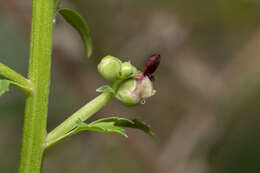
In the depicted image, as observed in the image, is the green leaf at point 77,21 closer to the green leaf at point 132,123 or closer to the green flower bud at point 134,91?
the green flower bud at point 134,91

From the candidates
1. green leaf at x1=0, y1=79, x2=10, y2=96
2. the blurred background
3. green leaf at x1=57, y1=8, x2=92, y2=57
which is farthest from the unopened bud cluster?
the blurred background

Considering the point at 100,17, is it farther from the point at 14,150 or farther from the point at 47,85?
the point at 47,85

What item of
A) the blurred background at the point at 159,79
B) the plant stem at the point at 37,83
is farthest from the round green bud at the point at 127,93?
the blurred background at the point at 159,79

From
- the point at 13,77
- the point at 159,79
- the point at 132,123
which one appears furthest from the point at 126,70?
the point at 159,79

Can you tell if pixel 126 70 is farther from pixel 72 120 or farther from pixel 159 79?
pixel 159 79

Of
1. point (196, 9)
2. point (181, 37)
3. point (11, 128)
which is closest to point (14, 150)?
point (11, 128)

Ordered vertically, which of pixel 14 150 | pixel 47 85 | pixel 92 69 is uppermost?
pixel 47 85
